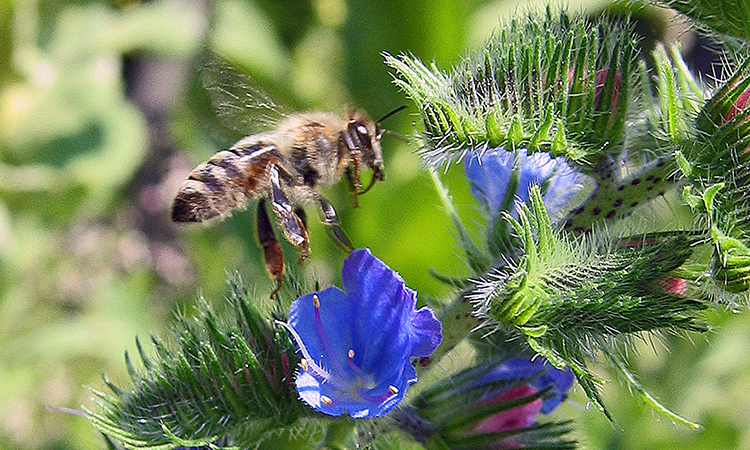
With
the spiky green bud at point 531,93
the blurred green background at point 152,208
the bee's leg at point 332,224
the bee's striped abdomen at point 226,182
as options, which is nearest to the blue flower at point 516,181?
the spiky green bud at point 531,93

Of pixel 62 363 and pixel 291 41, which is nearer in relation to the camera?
pixel 62 363

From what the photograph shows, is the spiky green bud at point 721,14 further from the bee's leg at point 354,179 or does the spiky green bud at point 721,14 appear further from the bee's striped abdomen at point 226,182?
the bee's striped abdomen at point 226,182

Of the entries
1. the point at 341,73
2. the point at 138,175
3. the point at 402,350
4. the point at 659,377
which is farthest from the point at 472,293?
the point at 138,175

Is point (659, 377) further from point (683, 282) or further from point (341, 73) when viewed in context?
point (683, 282)

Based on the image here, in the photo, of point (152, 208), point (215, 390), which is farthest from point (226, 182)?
point (152, 208)

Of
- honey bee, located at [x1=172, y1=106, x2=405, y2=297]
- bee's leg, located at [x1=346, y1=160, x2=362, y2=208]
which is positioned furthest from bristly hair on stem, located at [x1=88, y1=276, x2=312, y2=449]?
bee's leg, located at [x1=346, y1=160, x2=362, y2=208]

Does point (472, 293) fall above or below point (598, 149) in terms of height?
below
